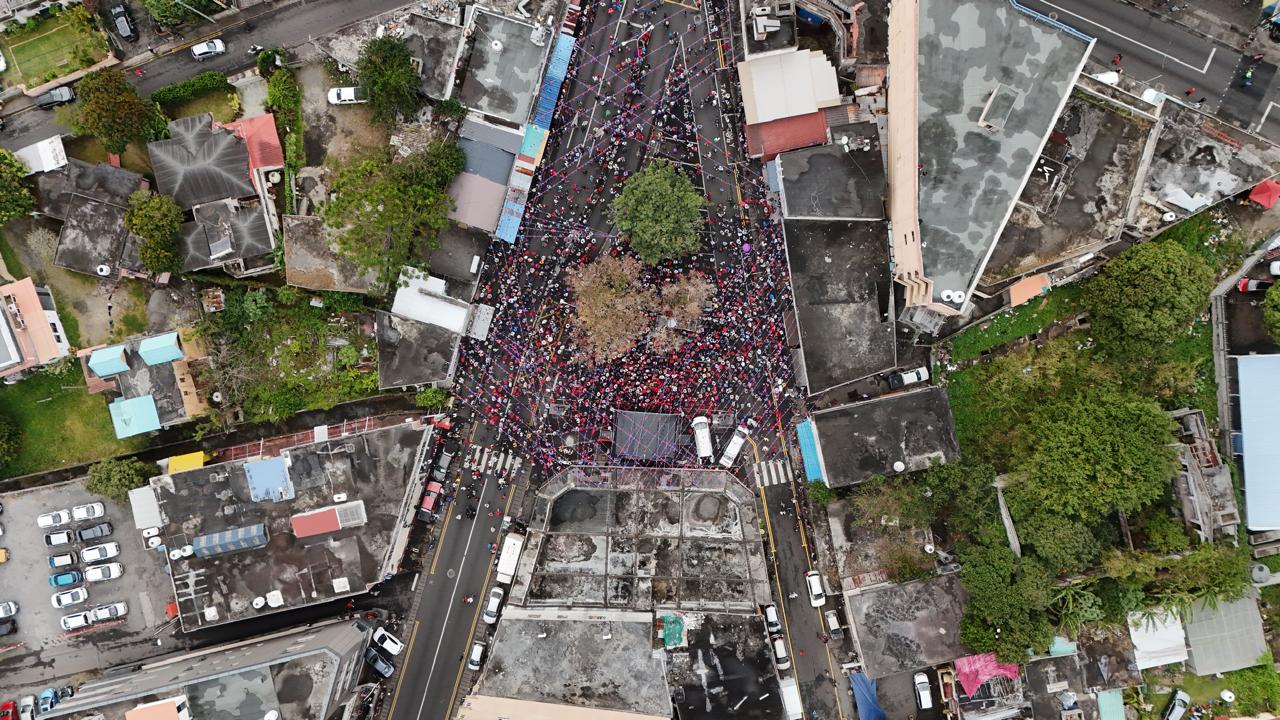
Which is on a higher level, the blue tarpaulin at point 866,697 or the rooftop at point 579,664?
the rooftop at point 579,664

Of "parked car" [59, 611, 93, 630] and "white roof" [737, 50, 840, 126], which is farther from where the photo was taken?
"parked car" [59, 611, 93, 630]

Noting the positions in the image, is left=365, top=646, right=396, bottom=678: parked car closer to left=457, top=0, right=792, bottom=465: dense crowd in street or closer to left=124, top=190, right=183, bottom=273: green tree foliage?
left=457, top=0, right=792, bottom=465: dense crowd in street

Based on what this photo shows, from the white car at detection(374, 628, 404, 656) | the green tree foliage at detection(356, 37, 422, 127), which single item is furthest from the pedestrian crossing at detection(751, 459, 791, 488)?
the green tree foliage at detection(356, 37, 422, 127)

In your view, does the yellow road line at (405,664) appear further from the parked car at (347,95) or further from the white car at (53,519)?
the parked car at (347,95)

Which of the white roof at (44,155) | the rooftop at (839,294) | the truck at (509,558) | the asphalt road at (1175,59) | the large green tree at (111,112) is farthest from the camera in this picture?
the truck at (509,558)

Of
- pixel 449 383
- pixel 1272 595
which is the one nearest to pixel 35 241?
pixel 449 383

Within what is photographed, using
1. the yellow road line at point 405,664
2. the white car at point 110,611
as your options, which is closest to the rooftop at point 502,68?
the yellow road line at point 405,664

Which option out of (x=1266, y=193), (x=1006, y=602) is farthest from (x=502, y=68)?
(x=1266, y=193)
